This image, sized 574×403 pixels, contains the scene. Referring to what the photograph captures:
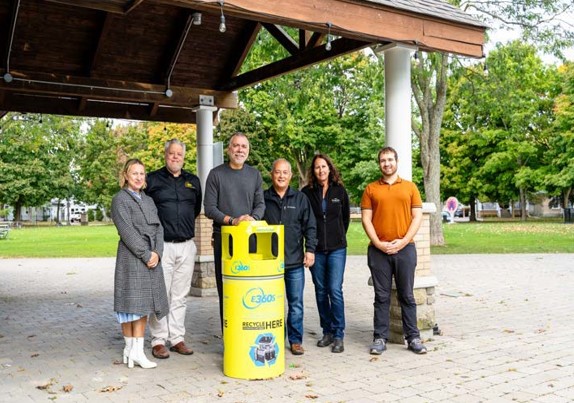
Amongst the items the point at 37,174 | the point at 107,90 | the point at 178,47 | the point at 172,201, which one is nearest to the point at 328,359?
the point at 172,201

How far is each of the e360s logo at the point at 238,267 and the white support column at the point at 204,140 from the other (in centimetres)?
539

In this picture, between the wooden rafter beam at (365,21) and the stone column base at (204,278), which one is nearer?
the wooden rafter beam at (365,21)

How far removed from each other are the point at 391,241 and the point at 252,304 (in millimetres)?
1597

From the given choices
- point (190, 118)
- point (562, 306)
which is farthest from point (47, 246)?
point (562, 306)

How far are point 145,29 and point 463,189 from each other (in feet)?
125

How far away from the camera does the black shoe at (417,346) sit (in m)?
5.93

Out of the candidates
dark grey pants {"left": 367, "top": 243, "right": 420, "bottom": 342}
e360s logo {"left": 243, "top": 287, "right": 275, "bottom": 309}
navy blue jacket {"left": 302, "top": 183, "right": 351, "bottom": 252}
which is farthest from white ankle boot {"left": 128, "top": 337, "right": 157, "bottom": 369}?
dark grey pants {"left": 367, "top": 243, "right": 420, "bottom": 342}

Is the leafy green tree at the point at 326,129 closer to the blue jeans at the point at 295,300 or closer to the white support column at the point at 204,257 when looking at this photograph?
the white support column at the point at 204,257

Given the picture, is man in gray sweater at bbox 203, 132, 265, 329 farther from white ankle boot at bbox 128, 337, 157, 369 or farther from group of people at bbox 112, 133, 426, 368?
white ankle boot at bbox 128, 337, 157, 369

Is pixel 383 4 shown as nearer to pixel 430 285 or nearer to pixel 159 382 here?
pixel 430 285

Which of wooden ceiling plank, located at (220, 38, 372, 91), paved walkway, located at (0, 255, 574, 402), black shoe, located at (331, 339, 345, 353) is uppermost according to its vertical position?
wooden ceiling plank, located at (220, 38, 372, 91)

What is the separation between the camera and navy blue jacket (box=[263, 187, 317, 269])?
19.1 ft

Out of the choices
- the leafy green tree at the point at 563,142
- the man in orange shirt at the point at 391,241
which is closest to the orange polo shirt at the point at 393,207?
the man in orange shirt at the point at 391,241

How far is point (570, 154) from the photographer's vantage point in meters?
36.9
